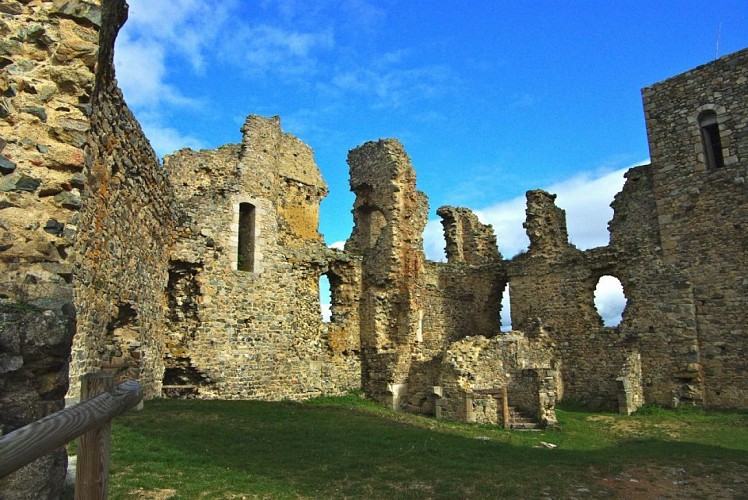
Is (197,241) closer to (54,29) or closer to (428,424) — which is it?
(428,424)

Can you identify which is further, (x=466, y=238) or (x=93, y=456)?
(x=466, y=238)

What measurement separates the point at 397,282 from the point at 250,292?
588cm

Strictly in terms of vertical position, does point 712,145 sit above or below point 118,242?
above

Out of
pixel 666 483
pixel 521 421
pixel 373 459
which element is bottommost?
pixel 666 483

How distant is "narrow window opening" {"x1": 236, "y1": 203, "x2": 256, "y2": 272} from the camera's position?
58.5 ft

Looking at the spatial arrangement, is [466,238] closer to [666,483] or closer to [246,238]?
[246,238]

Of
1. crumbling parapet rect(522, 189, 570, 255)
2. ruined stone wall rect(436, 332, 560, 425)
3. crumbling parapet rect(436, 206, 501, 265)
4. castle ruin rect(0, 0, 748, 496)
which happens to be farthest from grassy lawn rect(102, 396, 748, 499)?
crumbling parapet rect(436, 206, 501, 265)

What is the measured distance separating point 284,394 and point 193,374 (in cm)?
306

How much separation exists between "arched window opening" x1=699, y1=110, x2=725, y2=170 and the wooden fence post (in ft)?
71.9

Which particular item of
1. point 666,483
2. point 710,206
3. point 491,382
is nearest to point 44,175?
point 666,483

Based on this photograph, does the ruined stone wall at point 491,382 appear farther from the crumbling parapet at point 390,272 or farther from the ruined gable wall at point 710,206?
→ the ruined gable wall at point 710,206

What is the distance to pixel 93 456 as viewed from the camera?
138 inches

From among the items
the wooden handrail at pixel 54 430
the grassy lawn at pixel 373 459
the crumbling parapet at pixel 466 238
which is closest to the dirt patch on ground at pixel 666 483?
the grassy lawn at pixel 373 459

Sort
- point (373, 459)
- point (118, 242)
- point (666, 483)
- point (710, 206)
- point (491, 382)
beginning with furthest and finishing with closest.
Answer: point (710, 206) < point (491, 382) < point (118, 242) < point (373, 459) < point (666, 483)
